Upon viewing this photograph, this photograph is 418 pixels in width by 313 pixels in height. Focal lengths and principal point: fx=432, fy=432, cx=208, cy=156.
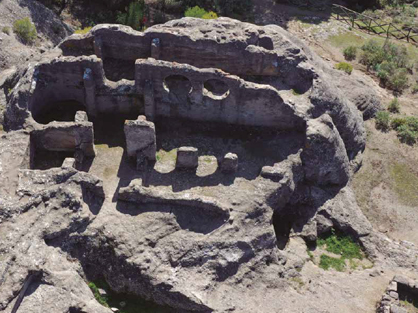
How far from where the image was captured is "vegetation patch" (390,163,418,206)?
20984 millimetres

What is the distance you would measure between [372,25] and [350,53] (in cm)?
640

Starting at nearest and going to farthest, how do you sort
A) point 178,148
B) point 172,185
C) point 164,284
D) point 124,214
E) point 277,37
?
point 164,284 → point 124,214 → point 172,185 → point 178,148 → point 277,37

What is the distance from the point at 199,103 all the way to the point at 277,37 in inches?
224

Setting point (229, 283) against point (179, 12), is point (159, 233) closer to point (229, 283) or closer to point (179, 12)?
point (229, 283)

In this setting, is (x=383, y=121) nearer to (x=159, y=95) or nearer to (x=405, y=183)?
(x=405, y=183)

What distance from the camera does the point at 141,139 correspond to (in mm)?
16953

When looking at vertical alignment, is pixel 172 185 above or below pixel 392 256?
above

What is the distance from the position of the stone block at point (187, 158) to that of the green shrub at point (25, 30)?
15636mm

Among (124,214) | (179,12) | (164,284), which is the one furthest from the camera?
(179,12)

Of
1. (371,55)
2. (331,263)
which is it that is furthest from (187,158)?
(371,55)

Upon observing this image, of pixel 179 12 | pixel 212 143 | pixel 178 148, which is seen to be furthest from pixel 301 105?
pixel 179 12

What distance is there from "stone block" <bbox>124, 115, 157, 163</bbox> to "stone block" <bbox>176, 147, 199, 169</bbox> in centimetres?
113

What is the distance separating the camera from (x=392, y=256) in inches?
707

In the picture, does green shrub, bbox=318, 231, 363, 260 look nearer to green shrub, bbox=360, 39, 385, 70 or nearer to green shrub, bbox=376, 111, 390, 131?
green shrub, bbox=376, 111, 390, 131
